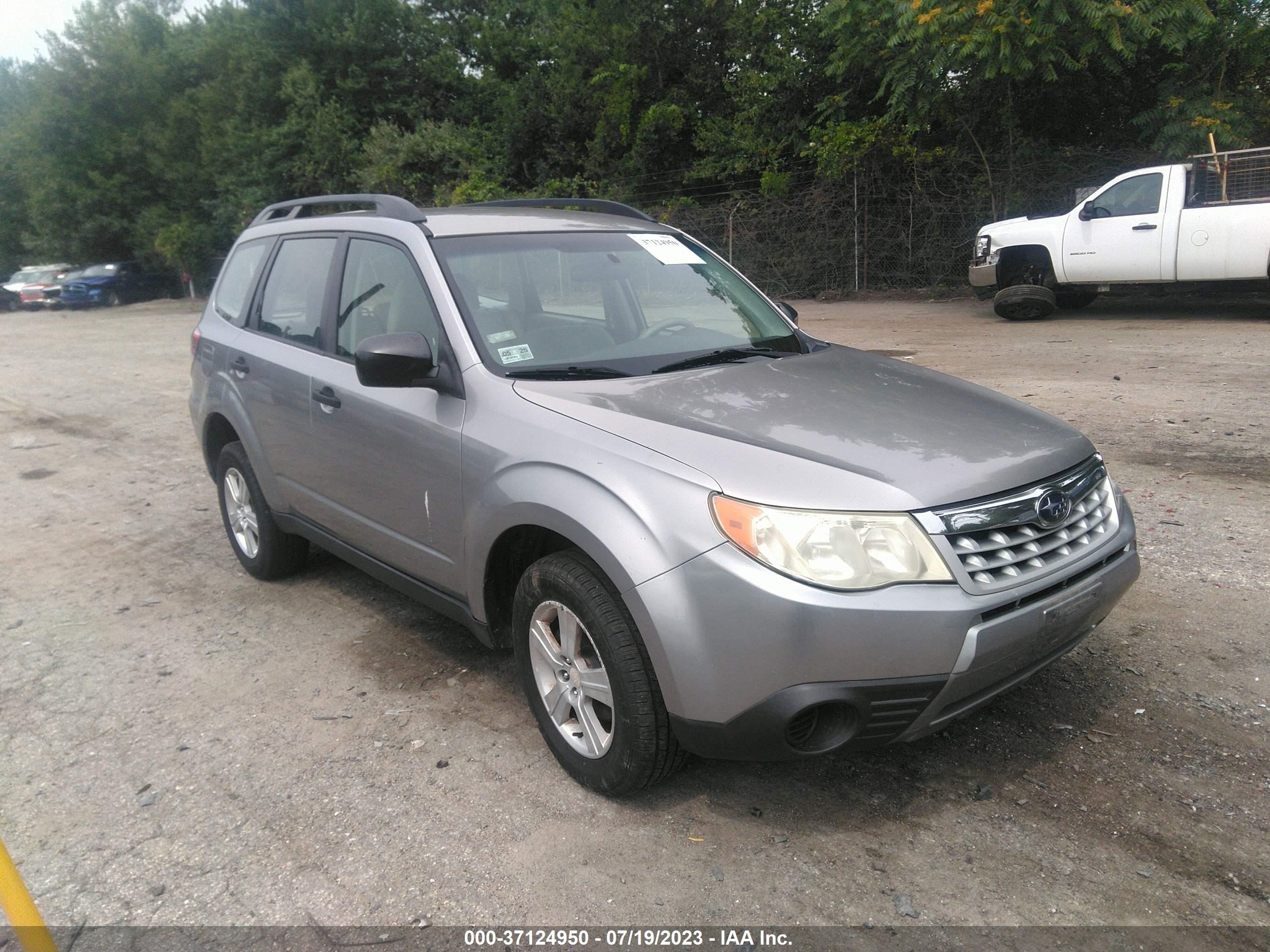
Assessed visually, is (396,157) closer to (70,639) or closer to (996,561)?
(70,639)

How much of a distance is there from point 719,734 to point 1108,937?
1.02 m

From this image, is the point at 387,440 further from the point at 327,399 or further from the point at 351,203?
the point at 351,203

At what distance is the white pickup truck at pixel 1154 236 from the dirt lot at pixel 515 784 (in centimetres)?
793

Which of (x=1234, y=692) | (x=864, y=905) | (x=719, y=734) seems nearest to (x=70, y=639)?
(x=719, y=734)

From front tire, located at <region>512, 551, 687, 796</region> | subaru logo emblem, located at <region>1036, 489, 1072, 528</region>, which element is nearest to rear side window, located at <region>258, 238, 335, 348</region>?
front tire, located at <region>512, 551, 687, 796</region>

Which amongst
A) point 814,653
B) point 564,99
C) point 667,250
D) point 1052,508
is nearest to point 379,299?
point 667,250

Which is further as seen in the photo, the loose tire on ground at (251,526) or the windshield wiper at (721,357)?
the loose tire on ground at (251,526)

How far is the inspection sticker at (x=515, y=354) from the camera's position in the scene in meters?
3.46

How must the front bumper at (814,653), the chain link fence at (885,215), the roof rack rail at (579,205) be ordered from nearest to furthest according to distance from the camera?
the front bumper at (814,653) → the roof rack rail at (579,205) → the chain link fence at (885,215)

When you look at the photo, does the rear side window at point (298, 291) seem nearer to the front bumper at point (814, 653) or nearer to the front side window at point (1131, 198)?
the front bumper at point (814, 653)

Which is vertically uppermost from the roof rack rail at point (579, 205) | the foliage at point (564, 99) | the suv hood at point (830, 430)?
the foliage at point (564, 99)

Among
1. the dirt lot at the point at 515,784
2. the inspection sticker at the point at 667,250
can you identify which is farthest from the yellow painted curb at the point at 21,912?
the inspection sticker at the point at 667,250

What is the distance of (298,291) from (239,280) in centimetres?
91

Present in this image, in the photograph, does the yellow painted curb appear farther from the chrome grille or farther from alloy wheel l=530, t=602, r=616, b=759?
the chrome grille
